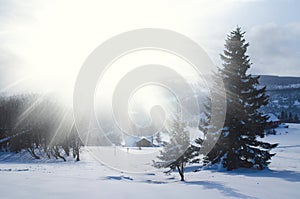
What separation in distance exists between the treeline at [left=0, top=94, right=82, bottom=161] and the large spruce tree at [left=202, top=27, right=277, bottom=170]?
23753 millimetres

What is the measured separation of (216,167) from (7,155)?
39.8m

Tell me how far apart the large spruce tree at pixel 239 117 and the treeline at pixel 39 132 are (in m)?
23.8

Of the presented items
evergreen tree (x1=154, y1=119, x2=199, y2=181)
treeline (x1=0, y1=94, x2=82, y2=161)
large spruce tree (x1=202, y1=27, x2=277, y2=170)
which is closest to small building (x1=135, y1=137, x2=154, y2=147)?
treeline (x1=0, y1=94, x2=82, y2=161)

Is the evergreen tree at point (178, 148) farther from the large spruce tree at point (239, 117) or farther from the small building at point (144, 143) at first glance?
the small building at point (144, 143)

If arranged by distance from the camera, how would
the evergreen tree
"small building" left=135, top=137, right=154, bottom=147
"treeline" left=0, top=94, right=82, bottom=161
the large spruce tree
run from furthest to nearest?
1. "small building" left=135, top=137, right=154, bottom=147
2. "treeline" left=0, top=94, right=82, bottom=161
3. the large spruce tree
4. the evergreen tree

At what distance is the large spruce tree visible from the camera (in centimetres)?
2186

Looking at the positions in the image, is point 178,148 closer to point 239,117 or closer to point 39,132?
point 239,117

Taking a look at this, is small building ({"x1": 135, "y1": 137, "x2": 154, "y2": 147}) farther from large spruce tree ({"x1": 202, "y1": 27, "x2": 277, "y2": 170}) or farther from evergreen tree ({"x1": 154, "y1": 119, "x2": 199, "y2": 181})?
evergreen tree ({"x1": 154, "y1": 119, "x2": 199, "y2": 181})

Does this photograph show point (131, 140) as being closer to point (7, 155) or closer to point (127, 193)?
point (7, 155)

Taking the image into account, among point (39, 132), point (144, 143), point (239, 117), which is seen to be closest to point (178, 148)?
point (239, 117)

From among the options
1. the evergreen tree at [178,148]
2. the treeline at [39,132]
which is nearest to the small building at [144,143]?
the treeline at [39,132]

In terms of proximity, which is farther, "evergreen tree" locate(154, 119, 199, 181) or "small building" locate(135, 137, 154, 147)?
"small building" locate(135, 137, 154, 147)

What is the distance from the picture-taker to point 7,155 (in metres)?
47.7

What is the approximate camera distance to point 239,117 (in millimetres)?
22281
